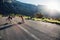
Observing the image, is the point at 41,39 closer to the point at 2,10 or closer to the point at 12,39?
the point at 12,39

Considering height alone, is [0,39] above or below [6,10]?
above

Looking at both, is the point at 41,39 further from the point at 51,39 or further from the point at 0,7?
the point at 0,7

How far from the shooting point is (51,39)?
13.6 m

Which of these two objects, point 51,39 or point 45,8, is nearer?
point 51,39

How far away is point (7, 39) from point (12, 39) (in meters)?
0.35

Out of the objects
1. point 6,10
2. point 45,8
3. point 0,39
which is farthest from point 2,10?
point 0,39

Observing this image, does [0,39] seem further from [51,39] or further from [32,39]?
[51,39]

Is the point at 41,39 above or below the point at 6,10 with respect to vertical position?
above

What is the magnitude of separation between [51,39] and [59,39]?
0.62 meters

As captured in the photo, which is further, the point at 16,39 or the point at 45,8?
the point at 45,8

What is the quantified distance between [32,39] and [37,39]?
330 mm

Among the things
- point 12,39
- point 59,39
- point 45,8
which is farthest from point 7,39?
point 45,8

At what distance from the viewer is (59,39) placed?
45.2ft

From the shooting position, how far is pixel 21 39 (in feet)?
43.1
